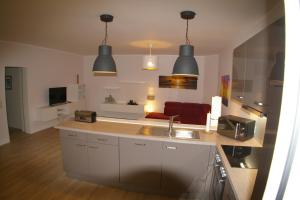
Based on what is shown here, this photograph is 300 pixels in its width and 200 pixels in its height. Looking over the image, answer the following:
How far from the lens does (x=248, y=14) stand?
7.30 ft

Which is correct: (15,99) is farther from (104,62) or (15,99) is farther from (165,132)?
(165,132)

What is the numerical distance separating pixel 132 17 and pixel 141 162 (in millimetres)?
1956

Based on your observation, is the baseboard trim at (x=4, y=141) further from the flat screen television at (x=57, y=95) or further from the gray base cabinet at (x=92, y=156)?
the gray base cabinet at (x=92, y=156)

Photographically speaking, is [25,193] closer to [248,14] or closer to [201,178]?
[201,178]

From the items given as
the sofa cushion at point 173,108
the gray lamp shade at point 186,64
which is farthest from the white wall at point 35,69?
the gray lamp shade at point 186,64

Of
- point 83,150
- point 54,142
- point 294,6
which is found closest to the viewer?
point 294,6

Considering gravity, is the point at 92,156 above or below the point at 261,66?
below

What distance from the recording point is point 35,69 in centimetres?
504

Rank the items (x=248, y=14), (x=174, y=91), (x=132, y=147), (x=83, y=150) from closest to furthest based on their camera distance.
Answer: (x=248, y=14) < (x=132, y=147) < (x=83, y=150) < (x=174, y=91)

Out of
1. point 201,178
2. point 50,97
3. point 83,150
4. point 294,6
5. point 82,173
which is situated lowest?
point 82,173

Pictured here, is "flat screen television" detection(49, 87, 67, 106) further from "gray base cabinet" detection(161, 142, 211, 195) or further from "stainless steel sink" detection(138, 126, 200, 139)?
"gray base cabinet" detection(161, 142, 211, 195)

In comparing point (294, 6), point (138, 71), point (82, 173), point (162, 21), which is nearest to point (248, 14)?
point (162, 21)

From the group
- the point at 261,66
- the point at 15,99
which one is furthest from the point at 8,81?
the point at 261,66

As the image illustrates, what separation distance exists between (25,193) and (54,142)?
6.65 ft
